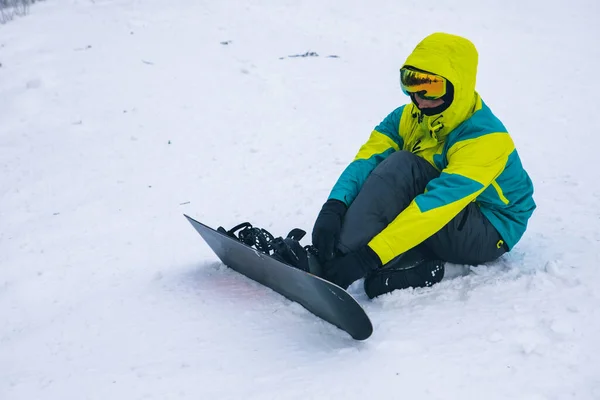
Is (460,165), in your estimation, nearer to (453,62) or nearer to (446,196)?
(446,196)

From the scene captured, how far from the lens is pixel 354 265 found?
8.16ft

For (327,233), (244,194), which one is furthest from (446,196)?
(244,194)

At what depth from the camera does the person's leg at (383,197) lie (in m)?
2.57

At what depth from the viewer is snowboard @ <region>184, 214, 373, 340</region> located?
88.3 inches

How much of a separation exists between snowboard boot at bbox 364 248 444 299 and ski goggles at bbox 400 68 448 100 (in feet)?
2.59

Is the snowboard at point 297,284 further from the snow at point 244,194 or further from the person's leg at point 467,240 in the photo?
the person's leg at point 467,240

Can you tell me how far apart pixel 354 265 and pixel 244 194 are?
2.01m

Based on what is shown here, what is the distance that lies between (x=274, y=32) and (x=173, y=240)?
531cm

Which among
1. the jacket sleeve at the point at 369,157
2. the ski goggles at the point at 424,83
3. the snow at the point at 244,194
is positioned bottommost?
the snow at the point at 244,194

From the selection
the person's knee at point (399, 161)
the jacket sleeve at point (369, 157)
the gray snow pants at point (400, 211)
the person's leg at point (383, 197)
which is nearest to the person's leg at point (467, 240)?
the gray snow pants at point (400, 211)

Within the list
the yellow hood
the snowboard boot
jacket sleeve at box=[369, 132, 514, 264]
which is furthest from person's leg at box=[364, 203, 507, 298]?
the yellow hood

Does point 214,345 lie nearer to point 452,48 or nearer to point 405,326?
point 405,326

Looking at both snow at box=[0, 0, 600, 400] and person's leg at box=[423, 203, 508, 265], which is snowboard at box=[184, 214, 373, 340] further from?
person's leg at box=[423, 203, 508, 265]

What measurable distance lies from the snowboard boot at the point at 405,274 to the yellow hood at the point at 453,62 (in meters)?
0.75
